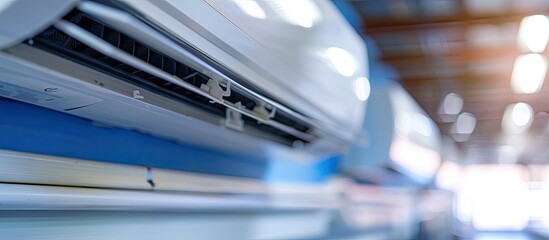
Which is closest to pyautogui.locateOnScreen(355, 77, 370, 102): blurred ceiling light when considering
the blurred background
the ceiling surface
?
the blurred background

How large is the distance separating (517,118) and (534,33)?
16.6ft

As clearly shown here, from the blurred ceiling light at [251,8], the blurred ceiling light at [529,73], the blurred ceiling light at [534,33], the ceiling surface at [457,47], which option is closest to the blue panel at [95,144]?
the blurred ceiling light at [251,8]

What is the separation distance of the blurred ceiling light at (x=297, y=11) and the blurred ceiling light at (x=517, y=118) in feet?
25.2

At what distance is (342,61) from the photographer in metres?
2.05

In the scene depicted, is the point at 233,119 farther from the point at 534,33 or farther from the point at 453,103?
the point at 453,103

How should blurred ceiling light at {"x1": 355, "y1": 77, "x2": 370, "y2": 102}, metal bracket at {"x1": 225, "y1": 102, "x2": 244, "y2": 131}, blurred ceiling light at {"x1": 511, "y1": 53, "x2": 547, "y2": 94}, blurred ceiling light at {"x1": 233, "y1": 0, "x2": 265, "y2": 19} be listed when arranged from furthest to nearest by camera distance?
1. blurred ceiling light at {"x1": 511, "y1": 53, "x2": 547, "y2": 94}
2. blurred ceiling light at {"x1": 355, "y1": 77, "x2": 370, "y2": 102}
3. metal bracket at {"x1": 225, "y1": 102, "x2": 244, "y2": 131}
4. blurred ceiling light at {"x1": 233, "y1": 0, "x2": 265, "y2": 19}

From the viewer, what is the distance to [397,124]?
360cm

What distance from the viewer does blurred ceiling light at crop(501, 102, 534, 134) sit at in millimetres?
8906

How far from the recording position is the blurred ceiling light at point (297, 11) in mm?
1459

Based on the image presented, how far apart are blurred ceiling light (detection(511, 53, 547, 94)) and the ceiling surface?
0.29 feet

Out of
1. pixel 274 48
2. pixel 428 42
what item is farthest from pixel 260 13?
pixel 428 42

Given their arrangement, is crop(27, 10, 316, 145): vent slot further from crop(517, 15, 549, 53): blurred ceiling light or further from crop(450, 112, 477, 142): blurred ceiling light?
crop(450, 112, 477, 142): blurred ceiling light

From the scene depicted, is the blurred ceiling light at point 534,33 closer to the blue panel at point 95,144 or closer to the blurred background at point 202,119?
the blurred background at point 202,119

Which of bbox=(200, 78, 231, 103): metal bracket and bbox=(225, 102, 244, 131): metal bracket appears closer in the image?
bbox=(200, 78, 231, 103): metal bracket
